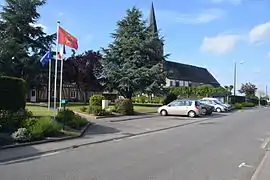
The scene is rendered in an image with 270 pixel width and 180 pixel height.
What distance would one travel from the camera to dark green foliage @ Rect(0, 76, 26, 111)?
1878 centimetres

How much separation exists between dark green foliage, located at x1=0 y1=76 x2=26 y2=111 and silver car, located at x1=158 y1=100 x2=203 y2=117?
63.7ft

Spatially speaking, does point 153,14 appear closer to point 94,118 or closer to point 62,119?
point 94,118

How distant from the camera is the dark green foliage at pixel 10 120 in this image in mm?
16672

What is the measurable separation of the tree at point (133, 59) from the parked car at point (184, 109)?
7.31m

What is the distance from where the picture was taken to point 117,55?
152 ft

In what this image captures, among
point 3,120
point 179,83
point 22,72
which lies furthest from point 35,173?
point 179,83

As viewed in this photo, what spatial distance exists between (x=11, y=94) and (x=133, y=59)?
88.5 ft

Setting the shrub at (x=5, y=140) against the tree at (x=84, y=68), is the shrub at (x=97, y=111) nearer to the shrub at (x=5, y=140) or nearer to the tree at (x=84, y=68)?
the shrub at (x=5, y=140)

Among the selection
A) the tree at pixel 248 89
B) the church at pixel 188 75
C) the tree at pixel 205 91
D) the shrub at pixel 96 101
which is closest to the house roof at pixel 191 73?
the church at pixel 188 75

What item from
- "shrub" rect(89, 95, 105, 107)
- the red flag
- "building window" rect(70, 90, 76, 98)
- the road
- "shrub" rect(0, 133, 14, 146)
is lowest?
the road

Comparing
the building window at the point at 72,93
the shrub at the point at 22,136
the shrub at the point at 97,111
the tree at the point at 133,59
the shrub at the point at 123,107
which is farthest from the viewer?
the building window at the point at 72,93

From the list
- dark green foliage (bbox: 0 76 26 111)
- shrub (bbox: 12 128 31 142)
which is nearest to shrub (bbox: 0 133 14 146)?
shrub (bbox: 12 128 31 142)

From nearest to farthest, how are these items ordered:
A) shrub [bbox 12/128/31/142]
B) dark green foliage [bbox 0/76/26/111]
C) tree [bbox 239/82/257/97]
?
1. shrub [bbox 12/128/31/142]
2. dark green foliage [bbox 0/76/26/111]
3. tree [bbox 239/82/257/97]

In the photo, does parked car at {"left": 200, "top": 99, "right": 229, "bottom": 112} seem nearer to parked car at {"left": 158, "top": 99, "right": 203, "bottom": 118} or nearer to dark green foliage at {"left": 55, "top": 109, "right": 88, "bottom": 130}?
parked car at {"left": 158, "top": 99, "right": 203, "bottom": 118}
